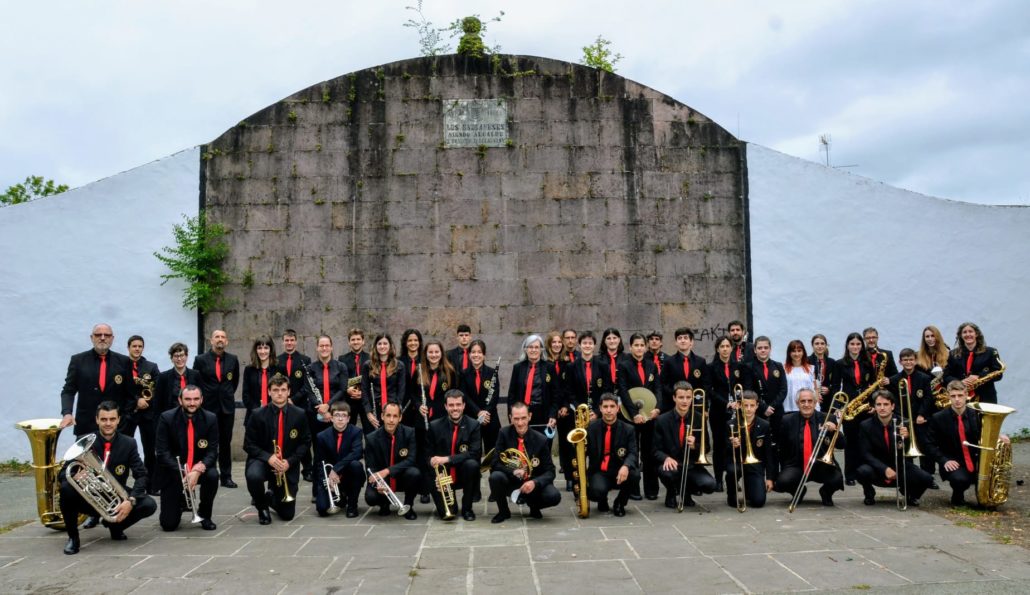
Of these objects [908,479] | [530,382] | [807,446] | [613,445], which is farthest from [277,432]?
[908,479]

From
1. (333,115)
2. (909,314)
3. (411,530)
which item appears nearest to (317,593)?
(411,530)

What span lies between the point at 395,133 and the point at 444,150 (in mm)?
701

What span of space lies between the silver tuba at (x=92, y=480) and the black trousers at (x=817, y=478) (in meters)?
5.80

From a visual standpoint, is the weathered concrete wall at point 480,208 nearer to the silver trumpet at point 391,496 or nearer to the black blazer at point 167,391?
the black blazer at point 167,391

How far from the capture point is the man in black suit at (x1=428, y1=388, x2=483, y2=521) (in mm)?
7215

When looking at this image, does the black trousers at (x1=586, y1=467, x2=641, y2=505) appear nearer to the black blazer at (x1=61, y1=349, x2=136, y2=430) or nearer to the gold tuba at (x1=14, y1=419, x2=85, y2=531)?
the gold tuba at (x1=14, y1=419, x2=85, y2=531)

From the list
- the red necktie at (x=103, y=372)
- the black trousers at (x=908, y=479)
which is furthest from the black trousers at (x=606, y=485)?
the red necktie at (x=103, y=372)

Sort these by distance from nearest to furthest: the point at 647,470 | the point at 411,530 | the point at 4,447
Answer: the point at 411,530 → the point at 647,470 → the point at 4,447

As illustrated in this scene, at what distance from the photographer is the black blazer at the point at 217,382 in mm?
8828

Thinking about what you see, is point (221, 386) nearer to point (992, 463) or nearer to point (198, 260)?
point (198, 260)

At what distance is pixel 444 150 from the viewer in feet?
35.4

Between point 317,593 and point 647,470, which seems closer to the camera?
point 317,593

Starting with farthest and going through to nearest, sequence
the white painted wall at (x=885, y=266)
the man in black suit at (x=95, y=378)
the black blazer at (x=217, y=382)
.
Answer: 1. the white painted wall at (x=885, y=266)
2. the black blazer at (x=217, y=382)
3. the man in black suit at (x=95, y=378)

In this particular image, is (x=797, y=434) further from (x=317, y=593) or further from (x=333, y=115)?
(x=333, y=115)
